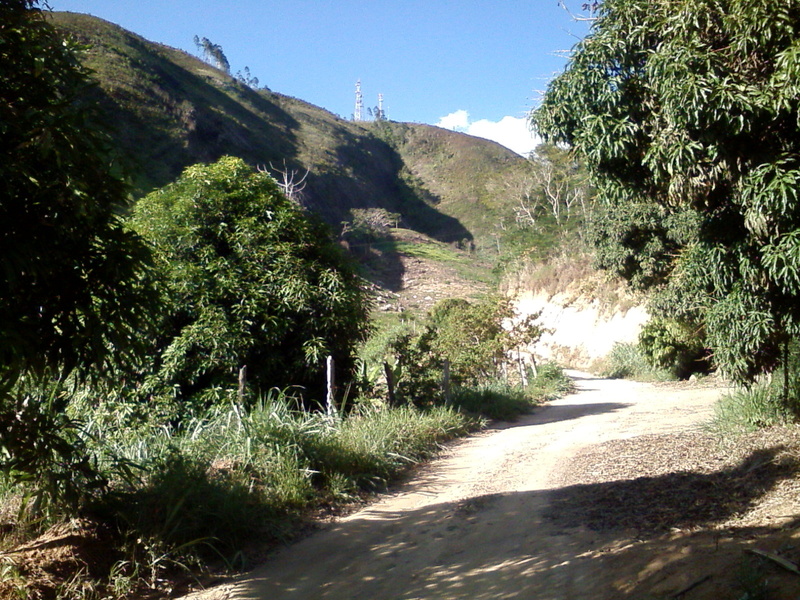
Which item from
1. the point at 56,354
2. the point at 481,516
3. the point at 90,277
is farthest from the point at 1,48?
the point at 481,516

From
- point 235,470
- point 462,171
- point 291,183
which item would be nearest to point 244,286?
point 235,470

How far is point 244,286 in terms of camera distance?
34.8 feet

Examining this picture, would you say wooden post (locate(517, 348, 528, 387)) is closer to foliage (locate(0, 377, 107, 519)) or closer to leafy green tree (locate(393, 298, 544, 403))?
leafy green tree (locate(393, 298, 544, 403))

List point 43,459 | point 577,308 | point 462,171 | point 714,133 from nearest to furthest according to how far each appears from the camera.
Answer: point 43,459
point 714,133
point 577,308
point 462,171

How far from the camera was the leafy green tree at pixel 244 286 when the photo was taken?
1007cm

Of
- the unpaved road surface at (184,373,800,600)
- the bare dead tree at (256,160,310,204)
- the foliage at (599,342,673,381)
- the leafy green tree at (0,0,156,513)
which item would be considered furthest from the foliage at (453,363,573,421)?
the bare dead tree at (256,160,310,204)

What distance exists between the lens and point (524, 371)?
2553 cm

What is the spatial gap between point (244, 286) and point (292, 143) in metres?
60.0

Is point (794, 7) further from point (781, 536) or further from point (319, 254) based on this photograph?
point (319, 254)

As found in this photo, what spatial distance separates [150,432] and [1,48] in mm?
5570

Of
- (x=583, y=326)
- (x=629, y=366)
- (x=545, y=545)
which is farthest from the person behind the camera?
(x=583, y=326)

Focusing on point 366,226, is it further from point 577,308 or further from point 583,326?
point 583,326

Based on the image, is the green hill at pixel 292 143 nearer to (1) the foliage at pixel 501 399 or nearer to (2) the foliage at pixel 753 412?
(2) the foliage at pixel 753 412

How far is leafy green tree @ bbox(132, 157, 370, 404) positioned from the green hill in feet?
18.8
